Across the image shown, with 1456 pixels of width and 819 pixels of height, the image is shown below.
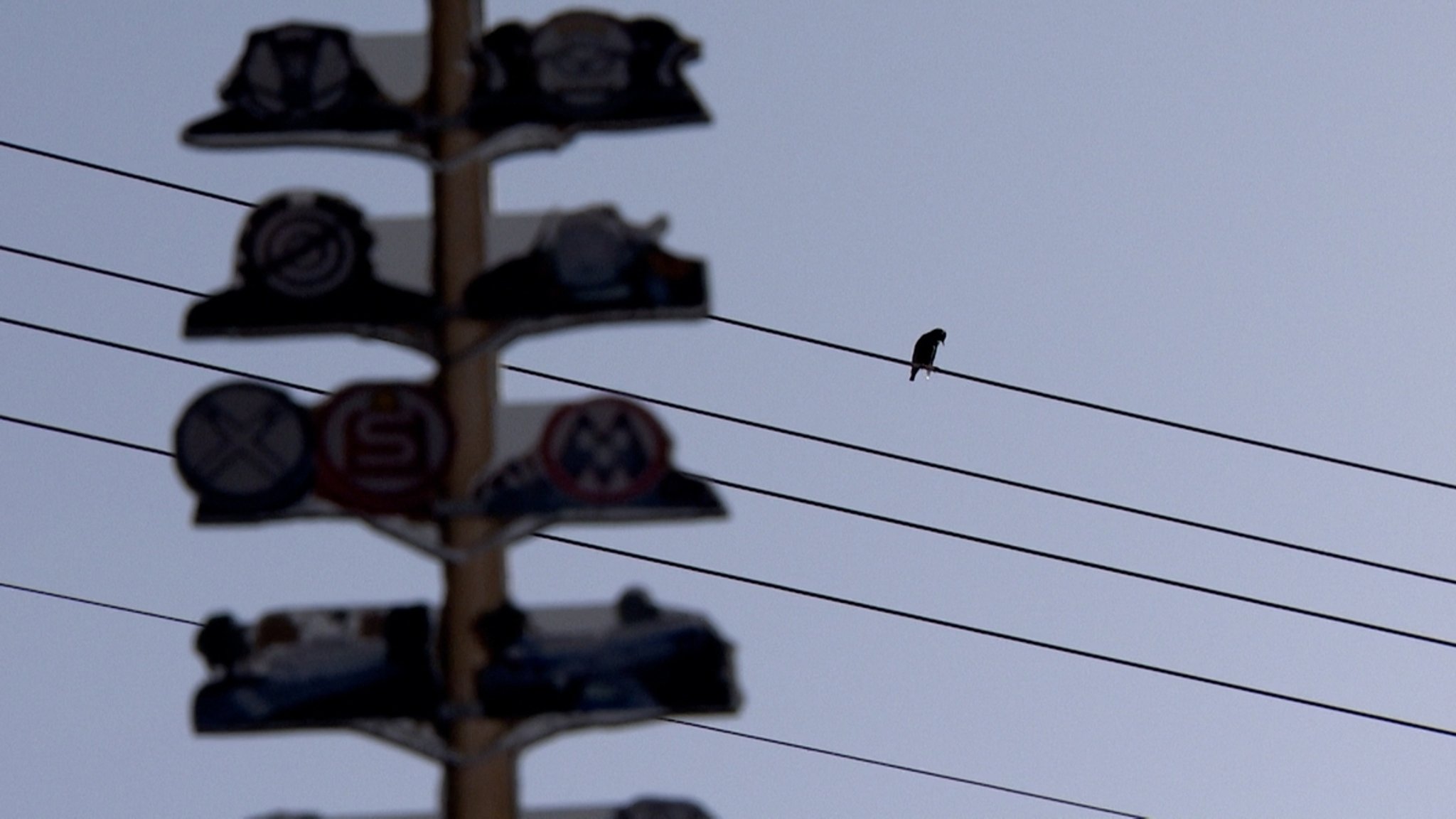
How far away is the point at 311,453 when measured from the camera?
29.1 feet

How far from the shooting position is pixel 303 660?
29.2ft

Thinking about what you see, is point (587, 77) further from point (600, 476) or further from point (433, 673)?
point (433, 673)

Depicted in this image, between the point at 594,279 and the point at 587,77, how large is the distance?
82 cm

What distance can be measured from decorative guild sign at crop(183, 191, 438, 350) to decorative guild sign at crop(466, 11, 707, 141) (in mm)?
712

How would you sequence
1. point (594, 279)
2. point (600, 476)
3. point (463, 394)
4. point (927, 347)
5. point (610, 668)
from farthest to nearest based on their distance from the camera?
point (927, 347) → point (463, 394) → point (594, 279) → point (610, 668) → point (600, 476)

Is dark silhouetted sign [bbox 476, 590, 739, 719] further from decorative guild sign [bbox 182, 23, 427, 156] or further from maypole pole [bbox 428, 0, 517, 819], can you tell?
decorative guild sign [bbox 182, 23, 427, 156]

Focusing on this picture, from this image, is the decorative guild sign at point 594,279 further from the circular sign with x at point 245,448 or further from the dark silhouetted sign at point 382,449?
the circular sign with x at point 245,448

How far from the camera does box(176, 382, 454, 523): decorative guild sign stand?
28.8ft

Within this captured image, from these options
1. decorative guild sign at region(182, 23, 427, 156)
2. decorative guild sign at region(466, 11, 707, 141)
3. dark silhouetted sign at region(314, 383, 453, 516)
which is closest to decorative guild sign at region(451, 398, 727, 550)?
dark silhouetted sign at region(314, 383, 453, 516)

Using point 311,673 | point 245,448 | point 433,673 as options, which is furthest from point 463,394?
point 311,673

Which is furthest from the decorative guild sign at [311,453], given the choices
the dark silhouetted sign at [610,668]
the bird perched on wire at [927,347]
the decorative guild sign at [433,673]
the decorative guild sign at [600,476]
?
the bird perched on wire at [927,347]

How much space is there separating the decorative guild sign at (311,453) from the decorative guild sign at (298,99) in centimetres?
115

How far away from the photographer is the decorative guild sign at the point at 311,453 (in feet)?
28.8

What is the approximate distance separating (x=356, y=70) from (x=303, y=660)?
232cm
